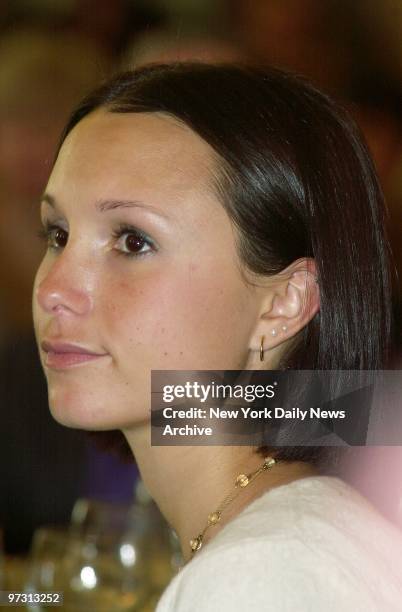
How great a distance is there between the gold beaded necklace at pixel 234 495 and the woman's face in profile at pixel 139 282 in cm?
8

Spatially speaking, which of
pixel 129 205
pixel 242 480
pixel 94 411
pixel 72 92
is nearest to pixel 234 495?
pixel 242 480

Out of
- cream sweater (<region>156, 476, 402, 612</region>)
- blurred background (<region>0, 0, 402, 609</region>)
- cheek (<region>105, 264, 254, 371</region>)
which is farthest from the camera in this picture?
blurred background (<region>0, 0, 402, 609</region>)

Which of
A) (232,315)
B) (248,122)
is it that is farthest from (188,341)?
(248,122)

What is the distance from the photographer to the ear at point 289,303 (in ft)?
2.67

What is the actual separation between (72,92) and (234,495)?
777 millimetres

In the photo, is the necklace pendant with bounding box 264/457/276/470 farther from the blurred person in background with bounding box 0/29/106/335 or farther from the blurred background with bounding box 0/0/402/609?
the blurred person in background with bounding box 0/29/106/335

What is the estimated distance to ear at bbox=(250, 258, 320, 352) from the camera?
0.81 metres

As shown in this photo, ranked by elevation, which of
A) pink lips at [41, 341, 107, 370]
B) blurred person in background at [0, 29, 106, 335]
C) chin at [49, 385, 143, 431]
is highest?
blurred person in background at [0, 29, 106, 335]

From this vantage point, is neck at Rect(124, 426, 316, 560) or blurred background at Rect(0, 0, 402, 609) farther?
blurred background at Rect(0, 0, 402, 609)

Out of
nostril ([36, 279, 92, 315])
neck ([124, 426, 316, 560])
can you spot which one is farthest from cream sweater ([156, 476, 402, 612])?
nostril ([36, 279, 92, 315])

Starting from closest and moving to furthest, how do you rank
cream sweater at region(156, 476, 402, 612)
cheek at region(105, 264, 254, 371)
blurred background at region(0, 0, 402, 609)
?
cream sweater at region(156, 476, 402, 612) < cheek at region(105, 264, 254, 371) < blurred background at region(0, 0, 402, 609)

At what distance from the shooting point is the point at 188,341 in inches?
31.5

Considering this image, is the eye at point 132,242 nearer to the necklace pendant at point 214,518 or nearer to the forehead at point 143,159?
the forehead at point 143,159

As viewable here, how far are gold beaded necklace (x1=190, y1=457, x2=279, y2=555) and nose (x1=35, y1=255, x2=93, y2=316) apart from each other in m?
0.16
